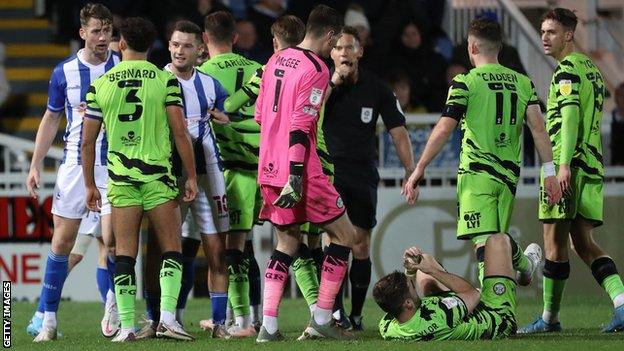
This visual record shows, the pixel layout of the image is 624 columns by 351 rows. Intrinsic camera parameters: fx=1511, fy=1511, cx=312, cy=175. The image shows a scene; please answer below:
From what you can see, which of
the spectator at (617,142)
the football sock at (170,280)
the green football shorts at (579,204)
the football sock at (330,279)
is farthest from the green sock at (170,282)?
the spectator at (617,142)

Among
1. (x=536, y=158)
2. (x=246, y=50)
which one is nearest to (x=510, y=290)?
(x=536, y=158)

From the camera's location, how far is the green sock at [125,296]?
995 cm

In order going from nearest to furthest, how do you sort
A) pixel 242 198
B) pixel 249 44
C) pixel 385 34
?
pixel 242 198 < pixel 249 44 < pixel 385 34

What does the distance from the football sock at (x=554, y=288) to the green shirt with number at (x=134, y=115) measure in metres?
3.02

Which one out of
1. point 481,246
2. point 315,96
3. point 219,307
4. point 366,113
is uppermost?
point 315,96

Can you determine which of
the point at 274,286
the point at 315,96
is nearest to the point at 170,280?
the point at 274,286

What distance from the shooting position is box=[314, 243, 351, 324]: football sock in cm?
988

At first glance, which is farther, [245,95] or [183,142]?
[245,95]

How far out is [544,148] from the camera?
10133 millimetres

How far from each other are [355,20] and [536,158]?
11.5ft

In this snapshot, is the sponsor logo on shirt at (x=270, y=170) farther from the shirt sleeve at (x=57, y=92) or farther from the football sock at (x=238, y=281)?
the shirt sleeve at (x=57, y=92)

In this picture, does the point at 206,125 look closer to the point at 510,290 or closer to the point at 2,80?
the point at 510,290

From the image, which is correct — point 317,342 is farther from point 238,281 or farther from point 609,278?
point 609,278

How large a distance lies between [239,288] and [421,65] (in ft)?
25.2
